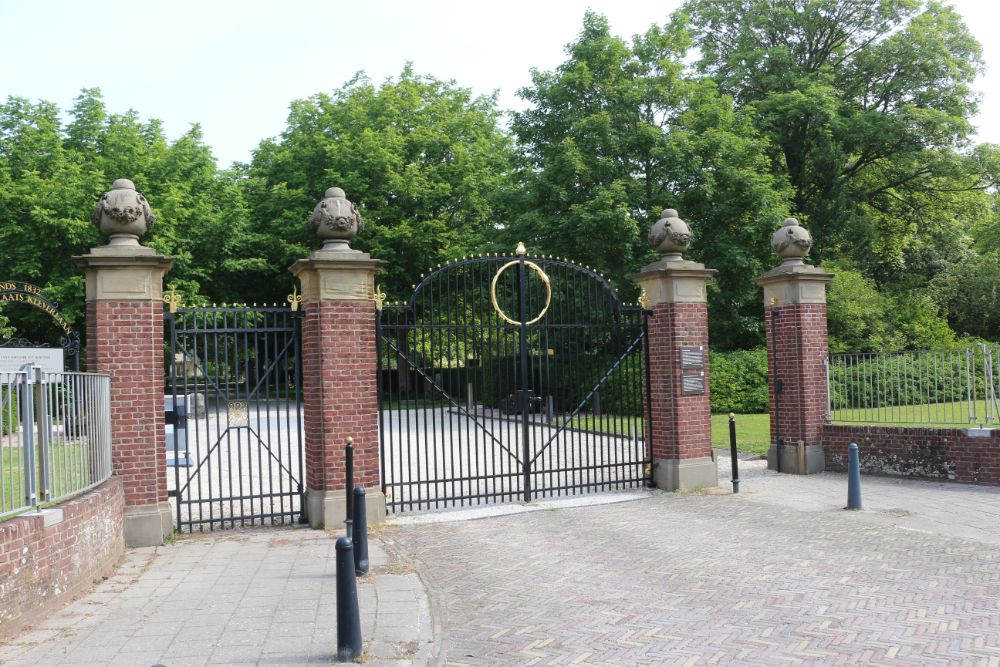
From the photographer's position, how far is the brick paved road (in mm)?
4824

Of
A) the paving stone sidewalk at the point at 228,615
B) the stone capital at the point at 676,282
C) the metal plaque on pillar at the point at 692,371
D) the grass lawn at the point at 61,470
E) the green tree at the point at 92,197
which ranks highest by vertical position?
the green tree at the point at 92,197

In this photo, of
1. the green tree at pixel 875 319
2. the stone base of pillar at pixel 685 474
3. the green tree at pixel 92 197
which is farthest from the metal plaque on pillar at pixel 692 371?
the green tree at pixel 92 197

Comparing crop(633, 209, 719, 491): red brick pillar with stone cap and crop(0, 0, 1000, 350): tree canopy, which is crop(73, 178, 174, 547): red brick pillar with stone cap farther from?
crop(0, 0, 1000, 350): tree canopy

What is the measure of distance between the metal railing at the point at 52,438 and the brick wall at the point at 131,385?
0.20m

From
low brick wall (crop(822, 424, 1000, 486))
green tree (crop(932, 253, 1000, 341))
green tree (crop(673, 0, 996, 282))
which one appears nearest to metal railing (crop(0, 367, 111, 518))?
low brick wall (crop(822, 424, 1000, 486))

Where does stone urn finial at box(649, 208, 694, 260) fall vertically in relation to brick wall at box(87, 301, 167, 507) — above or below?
above

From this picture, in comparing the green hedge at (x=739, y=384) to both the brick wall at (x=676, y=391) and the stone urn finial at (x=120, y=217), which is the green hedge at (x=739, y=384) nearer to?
the brick wall at (x=676, y=391)

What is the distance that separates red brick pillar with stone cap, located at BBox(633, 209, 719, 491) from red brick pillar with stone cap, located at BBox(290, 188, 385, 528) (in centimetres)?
413

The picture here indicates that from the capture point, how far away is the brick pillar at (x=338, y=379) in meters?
8.62

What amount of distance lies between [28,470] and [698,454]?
8.16m

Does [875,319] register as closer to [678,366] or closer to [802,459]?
[802,459]

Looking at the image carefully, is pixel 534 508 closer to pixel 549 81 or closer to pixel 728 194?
pixel 728 194

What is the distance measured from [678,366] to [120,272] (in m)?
7.10

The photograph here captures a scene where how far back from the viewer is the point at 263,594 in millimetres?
6125
